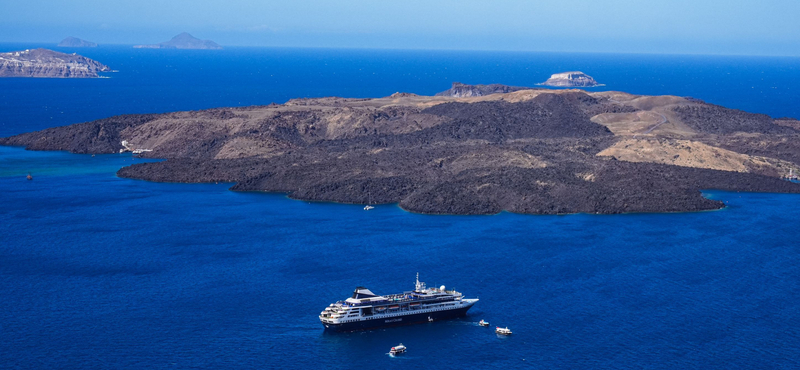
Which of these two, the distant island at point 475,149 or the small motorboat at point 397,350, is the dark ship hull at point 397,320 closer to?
the small motorboat at point 397,350

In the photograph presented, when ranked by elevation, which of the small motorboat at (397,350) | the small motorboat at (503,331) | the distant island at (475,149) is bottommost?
the small motorboat at (397,350)

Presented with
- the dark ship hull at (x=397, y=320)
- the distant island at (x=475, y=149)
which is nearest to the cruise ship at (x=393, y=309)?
the dark ship hull at (x=397, y=320)

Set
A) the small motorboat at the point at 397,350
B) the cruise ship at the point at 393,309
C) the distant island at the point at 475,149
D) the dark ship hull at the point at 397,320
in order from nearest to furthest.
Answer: the small motorboat at the point at 397,350 < the cruise ship at the point at 393,309 < the dark ship hull at the point at 397,320 < the distant island at the point at 475,149

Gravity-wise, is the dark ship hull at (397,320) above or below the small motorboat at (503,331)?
below

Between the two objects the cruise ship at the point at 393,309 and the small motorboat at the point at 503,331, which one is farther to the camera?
the cruise ship at the point at 393,309

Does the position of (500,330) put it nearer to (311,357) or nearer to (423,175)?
(311,357)

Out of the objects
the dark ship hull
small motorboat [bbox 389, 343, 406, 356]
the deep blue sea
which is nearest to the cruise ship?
the dark ship hull

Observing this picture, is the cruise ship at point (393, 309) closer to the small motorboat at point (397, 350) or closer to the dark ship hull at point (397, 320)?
the dark ship hull at point (397, 320)

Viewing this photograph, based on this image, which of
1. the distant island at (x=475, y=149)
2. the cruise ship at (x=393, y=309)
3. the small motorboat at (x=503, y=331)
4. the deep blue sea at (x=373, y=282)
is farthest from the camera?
the distant island at (x=475, y=149)

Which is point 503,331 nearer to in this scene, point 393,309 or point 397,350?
point 397,350

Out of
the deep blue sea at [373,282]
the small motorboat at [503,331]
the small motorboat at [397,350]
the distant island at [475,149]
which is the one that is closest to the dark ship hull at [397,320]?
the deep blue sea at [373,282]
